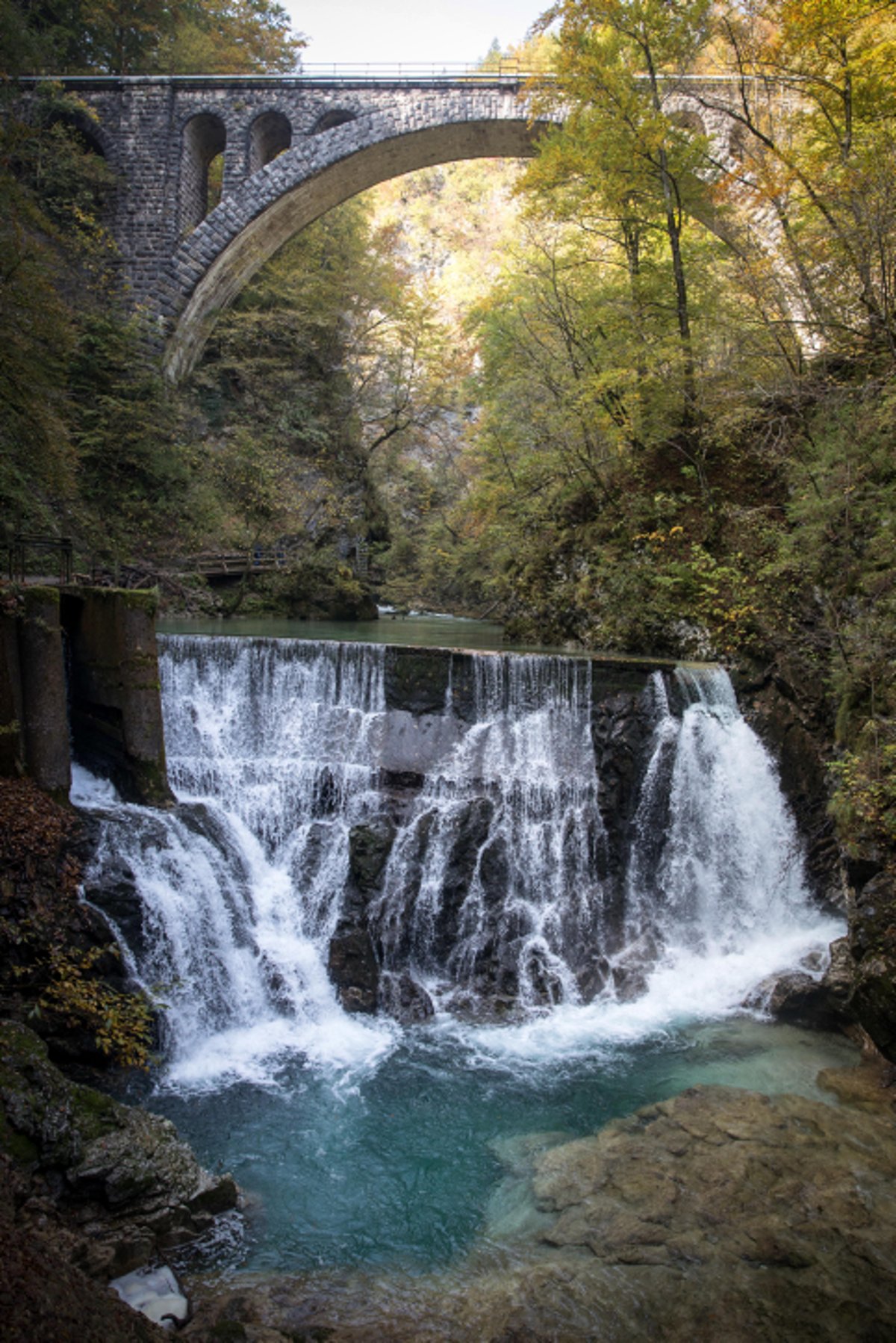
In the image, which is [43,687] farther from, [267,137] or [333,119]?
[267,137]

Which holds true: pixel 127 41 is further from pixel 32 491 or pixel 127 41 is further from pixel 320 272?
pixel 32 491

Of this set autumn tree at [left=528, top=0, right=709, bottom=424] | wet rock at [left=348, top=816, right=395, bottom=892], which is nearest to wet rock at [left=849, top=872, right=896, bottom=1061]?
wet rock at [left=348, top=816, right=395, bottom=892]

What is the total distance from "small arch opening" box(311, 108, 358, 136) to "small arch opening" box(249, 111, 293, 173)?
832 mm

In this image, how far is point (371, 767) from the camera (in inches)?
384

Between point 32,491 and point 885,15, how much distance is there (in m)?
14.3

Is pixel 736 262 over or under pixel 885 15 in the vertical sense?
under

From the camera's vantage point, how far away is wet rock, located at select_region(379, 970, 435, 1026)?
7840 millimetres

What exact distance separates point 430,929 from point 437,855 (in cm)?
83

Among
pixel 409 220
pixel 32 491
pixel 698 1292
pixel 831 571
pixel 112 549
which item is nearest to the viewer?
pixel 698 1292

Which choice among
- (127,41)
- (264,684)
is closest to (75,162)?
(127,41)

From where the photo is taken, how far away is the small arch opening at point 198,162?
2011 centimetres

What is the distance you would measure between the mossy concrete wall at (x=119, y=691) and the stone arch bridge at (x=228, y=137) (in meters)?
13.2

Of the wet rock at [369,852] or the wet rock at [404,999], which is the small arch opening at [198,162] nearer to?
the wet rock at [369,852]

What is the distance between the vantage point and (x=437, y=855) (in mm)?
8977
